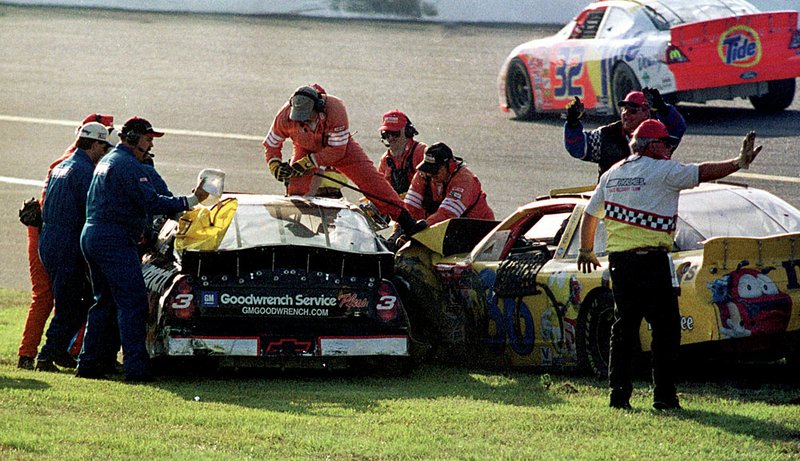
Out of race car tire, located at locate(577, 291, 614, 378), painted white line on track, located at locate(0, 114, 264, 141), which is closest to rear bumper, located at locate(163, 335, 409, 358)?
race car tire, located at locate(577, 291, 614, 378)

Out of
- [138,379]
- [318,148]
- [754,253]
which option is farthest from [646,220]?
[318,148]

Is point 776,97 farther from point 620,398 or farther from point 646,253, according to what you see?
point 620,398

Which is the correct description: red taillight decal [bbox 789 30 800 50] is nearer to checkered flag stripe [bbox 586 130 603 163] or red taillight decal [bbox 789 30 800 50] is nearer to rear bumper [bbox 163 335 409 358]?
checkered flag stripe [bbox 586 130 603 163]

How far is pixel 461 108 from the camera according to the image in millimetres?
22625

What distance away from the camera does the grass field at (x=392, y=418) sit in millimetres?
7348

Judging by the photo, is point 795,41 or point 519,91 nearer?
point 795,41

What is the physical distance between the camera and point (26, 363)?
10914 mm

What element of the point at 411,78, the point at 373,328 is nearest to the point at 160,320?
the point at 373,328

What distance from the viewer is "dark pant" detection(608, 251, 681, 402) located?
8.52 m

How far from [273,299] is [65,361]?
179cm

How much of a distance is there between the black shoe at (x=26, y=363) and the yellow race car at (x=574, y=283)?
264cm

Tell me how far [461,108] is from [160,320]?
1317 centimetres

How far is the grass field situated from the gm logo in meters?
0.50

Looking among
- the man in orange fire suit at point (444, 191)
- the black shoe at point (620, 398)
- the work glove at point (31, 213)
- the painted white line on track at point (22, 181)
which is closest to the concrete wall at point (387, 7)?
the painted white line on track at point (22, 181)
